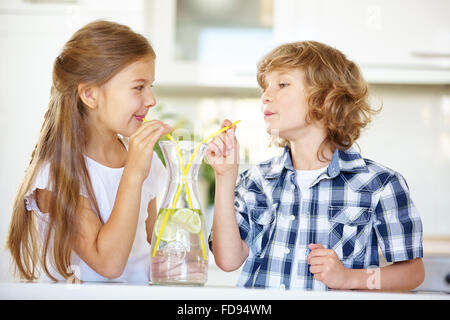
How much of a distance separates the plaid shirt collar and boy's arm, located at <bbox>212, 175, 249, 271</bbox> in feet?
0.35

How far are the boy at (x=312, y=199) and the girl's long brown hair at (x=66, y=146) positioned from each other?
16cm

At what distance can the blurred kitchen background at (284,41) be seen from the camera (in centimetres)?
84

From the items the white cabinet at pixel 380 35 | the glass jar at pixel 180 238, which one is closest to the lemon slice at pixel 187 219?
the glass jar at pixel 180 238

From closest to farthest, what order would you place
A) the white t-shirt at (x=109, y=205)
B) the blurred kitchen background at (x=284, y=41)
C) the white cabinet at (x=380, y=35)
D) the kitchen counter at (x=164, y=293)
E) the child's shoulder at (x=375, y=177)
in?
the kitchen counter at (x=164, y=293) < the white t-shirt at (x=109, y=205) < the child's shoulder at (x=375, y=177) < the blurred kitchen background at (x=284, y=41) < the white cabinet at (x=380, y=35)

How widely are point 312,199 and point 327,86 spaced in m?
0.18

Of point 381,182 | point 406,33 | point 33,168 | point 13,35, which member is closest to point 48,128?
point 33,168

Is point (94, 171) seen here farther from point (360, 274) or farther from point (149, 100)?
point (360, 274)

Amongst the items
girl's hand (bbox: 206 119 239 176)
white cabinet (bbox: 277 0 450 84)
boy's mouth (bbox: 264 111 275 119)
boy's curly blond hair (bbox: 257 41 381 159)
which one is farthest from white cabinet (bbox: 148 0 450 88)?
girl's hand (bbox: 206 119 239 176)

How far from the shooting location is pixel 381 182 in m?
0.65

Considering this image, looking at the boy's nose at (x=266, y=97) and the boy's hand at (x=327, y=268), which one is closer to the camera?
the boy's hand at (x=327, y=268)

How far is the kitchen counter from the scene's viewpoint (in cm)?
43

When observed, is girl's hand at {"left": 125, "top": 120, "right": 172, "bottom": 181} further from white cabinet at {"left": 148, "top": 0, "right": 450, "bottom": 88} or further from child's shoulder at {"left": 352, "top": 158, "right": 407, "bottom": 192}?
white cabinet at {"left": 148, "top": 0, "right": 450, "bottom": 88}

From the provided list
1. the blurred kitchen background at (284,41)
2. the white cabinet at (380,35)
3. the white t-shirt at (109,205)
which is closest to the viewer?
the white t-shirt at (109,205)

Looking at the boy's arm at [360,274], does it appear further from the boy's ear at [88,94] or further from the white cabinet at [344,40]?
the white cabinet at [344,40]
